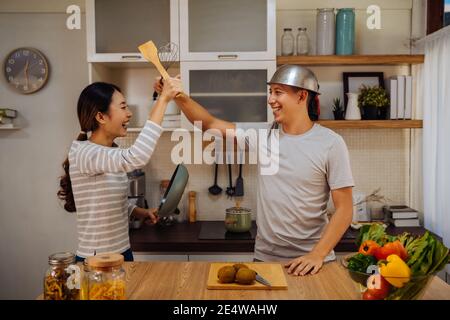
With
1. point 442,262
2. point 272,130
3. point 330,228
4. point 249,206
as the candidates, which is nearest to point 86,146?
point 272,130

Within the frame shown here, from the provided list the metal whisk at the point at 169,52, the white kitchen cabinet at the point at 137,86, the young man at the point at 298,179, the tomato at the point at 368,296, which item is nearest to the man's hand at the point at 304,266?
the young man at the point at 298,179

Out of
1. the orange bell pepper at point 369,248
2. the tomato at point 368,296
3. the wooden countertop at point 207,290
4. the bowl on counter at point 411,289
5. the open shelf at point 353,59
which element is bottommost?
the wooden countertop at point 207,290

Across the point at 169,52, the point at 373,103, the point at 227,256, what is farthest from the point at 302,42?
the point at 227,256

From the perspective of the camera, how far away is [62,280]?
1356mm

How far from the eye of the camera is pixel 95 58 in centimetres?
289

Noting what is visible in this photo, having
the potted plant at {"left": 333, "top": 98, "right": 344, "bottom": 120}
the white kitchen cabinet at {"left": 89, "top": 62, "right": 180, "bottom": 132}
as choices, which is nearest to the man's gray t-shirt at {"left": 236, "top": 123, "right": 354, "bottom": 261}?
the potted plant at {"left": 333, "top": 98, "right": 344, "bottom": 120}

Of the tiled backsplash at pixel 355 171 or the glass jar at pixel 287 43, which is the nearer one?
the glass jar at pixel 287 43

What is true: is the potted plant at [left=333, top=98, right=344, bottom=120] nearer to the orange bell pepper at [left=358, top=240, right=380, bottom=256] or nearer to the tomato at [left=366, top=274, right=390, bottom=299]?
the orange bell pepper at [left=358, top=240, right=380, bottom=256]

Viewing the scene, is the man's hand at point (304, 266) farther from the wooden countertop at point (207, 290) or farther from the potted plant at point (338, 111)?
the potted plant at point (338, 111)

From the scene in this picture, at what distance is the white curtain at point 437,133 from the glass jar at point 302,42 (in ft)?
2.37

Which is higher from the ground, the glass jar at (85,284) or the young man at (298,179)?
the young man at (298,179)

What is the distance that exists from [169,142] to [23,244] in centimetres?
127

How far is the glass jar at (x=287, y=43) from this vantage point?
3.05 metres

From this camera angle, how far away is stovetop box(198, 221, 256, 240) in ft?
9.14
